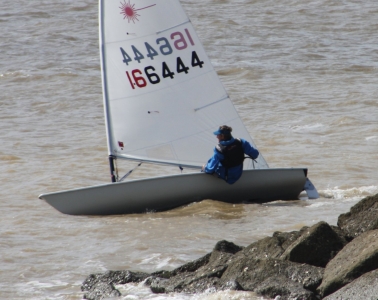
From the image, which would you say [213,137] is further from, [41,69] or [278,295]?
[41,69]

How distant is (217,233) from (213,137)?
1.81 meters

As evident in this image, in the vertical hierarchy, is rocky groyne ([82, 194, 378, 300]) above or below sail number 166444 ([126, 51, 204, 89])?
below

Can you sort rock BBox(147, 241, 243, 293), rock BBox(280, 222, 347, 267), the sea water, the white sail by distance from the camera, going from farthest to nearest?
the white sail → the sea water → rock BBox(280, 222, 347, 267) → rock BBox(147, 241, 243, 293)

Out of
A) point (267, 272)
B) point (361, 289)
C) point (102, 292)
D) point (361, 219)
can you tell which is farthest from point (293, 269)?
point (102, 292)

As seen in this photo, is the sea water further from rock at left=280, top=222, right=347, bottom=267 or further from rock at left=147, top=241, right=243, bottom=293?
rock at left=280, top=222, right=347, bottom=267

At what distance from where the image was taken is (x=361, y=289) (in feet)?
16.9

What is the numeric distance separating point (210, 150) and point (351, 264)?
434 cm

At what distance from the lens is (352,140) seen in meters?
13.3

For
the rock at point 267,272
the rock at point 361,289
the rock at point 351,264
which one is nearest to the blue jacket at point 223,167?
the rock at point 267,272

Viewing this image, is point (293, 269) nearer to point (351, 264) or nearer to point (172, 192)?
point (351, 264)

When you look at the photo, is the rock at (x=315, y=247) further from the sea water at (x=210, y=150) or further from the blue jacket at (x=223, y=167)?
the blue jacket at (x=223, y=167)

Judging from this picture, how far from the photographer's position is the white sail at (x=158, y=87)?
30.0ft

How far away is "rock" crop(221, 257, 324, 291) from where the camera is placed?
575cm

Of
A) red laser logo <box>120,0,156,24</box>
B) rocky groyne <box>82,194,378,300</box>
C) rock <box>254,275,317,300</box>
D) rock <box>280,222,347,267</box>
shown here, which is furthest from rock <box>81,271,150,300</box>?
red laser logo <box>120,0,156,24</box>
